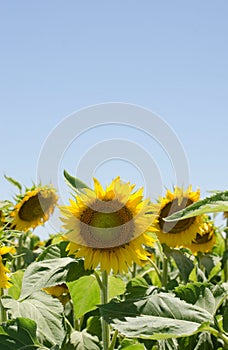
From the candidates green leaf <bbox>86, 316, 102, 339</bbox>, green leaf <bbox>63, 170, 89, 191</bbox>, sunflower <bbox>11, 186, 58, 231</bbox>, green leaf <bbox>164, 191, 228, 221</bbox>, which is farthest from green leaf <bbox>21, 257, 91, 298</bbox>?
sunflower <bbox>11, 186, 58, 231</bbox>

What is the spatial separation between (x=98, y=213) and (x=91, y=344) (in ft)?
1.53

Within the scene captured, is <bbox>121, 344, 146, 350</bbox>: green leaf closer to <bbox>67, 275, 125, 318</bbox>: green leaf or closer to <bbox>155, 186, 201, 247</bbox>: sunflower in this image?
<bbox>67, 275, 125, 318</bbox>: green leaf

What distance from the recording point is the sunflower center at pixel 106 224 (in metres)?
2.03

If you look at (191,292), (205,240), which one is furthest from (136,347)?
(205,240)

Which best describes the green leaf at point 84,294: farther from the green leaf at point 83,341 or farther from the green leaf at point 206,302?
the green leaf at point 206,302

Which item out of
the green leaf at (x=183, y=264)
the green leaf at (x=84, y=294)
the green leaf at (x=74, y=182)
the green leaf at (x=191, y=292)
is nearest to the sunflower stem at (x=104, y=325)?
the green leaf at (x=84, y=294)

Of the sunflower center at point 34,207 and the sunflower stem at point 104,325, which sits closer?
the sunflower stem at point 104,325

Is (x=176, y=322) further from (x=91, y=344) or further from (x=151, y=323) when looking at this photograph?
(x=91, y=344)

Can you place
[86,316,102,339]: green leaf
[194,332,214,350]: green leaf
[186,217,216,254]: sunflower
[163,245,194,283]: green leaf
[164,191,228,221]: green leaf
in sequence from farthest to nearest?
[186,217,216,254]: sunflower < [163,245,194,283]: green leaf < [86,316,102,339]: green leaf < [194,332,214,350]: green leaf < [164,191,228,221]: green leaf

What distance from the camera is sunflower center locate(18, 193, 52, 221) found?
3.70 m

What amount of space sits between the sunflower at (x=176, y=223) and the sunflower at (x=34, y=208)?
2.78ft

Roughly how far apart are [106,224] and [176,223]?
107 centimetres

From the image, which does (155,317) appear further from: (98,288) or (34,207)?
(34,207)

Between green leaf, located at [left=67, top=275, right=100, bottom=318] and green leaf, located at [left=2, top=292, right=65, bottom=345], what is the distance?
73 mm
